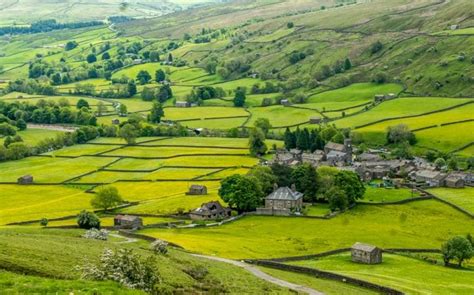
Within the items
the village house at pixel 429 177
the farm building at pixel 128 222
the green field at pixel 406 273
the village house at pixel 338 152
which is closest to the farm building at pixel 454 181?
the village house at pixel 429 177

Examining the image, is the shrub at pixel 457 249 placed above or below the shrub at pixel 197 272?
below

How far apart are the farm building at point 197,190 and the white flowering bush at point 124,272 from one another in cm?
7573

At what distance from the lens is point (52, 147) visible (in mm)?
167875

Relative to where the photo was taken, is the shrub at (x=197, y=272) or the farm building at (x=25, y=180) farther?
the farm building at (x=25, y=180)

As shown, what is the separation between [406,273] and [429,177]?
62.6m

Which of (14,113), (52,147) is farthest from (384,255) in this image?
(14,113)

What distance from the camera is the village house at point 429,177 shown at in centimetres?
12850

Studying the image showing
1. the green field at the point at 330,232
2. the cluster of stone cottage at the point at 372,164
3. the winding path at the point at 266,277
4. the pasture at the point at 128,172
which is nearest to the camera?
the winding path at the point at 266,277

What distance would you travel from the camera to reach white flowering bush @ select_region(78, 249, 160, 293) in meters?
37.0

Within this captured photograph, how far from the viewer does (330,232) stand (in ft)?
304

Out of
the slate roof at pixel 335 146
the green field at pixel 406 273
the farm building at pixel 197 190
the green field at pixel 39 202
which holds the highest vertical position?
the slate roof at pixel 335 146

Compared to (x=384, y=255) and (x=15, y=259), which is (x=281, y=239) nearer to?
(x=384, y=255)

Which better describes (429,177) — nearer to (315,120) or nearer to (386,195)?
(386,195)

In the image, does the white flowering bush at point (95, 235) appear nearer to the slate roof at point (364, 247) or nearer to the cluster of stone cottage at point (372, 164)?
the slate roof at point (364, 247)
